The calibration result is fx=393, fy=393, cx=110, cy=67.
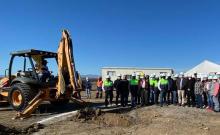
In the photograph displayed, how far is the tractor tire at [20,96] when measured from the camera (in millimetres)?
15789

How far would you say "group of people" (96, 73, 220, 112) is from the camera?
18312mm

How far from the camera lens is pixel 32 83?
634 inches

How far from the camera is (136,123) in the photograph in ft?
43.3

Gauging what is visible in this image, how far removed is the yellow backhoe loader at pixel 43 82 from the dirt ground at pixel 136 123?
63 cm

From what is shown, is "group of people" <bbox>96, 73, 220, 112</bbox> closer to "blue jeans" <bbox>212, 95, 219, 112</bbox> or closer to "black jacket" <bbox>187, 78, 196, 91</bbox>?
"black jacket" <bbox>187, 78, 196, 91</bbox>

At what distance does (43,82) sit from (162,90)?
571 cm

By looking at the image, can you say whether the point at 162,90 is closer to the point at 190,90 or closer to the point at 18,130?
the point at 190,90

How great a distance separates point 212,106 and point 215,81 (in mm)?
1192

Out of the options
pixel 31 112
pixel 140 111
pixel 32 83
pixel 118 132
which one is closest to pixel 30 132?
pixel 118 132

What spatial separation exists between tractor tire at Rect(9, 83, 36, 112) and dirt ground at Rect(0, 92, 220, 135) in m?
0.53

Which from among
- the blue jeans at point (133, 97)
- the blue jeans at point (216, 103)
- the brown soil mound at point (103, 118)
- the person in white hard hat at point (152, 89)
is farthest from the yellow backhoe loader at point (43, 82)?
the blue jeans at point (216, 103)

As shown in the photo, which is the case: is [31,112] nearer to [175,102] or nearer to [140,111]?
[140,111]

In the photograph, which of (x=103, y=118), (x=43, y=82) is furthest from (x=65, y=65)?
(x=103, y=118)

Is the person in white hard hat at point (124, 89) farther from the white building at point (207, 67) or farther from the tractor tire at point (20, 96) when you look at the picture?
the white building at point (207, 67)
